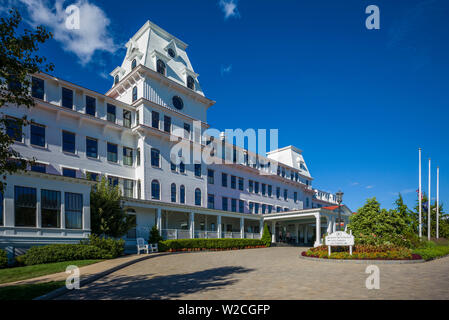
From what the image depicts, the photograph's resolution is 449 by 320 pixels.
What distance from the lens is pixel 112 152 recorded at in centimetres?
2420

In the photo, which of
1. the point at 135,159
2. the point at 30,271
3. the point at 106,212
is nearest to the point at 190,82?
the point at 135,159

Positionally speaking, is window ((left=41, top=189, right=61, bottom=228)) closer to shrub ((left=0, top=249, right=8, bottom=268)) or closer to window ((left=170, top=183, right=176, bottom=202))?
shrub ((left=0, top=249, right=8, bottom=268))

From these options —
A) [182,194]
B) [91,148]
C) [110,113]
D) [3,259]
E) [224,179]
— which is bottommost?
[3,259]

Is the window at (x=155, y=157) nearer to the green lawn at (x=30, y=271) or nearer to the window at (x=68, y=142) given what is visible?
the window at (x=68, y=142)

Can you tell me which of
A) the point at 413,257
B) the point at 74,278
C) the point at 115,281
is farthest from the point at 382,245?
the point at 74,278

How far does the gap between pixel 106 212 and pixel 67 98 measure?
9713 mm

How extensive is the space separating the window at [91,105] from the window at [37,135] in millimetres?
3790

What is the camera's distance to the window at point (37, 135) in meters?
19.6

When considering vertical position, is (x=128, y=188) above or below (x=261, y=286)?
above

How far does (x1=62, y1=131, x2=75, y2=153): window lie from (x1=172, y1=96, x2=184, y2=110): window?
10182mm

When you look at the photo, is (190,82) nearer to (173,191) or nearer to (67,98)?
(173,191)

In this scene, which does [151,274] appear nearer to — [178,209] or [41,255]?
[41,255]
